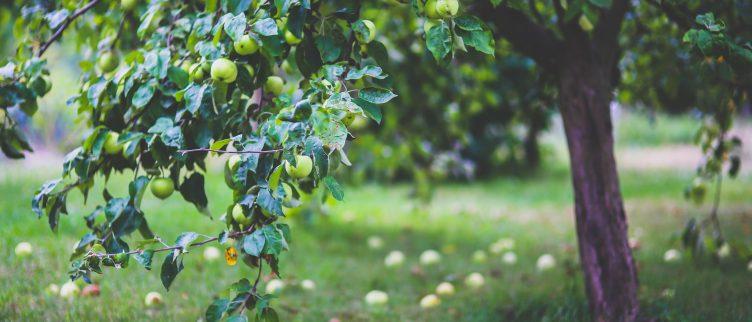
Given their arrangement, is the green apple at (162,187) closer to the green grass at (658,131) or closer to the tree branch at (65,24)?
the tree branch at (65,24)

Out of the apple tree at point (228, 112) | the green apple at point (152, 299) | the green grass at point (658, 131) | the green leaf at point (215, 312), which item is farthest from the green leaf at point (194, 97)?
the green grass at point (658, 131)

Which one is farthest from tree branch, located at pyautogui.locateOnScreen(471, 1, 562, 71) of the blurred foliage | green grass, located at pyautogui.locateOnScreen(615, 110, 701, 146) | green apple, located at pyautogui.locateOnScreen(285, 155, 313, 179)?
green grass, located at pyautogui.locateOnScreen(615, 110, 701, 146)

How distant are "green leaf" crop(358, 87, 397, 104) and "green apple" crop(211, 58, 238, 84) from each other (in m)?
0.31

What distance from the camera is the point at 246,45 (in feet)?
4.69

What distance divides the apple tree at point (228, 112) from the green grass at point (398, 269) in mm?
767

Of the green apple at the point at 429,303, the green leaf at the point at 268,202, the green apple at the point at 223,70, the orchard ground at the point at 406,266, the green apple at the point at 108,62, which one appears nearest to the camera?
the green leaf at the point at 268,202

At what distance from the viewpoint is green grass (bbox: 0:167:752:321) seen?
2330 millimetres

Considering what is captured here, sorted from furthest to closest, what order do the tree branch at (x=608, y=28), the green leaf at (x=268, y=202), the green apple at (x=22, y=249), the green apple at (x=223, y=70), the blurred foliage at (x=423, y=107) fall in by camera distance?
1. the blurred foliage at (x=423, y=107)
2. the green apple at (x=22, y=249)
3. the tree branch at (x=608, y=28)
4. the green apple at (x=223, y=70)
5. the green leaf at (x=268, y=202)

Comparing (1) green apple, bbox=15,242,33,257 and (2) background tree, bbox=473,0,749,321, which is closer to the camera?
(2) background tree, bbox=473,0,749,321

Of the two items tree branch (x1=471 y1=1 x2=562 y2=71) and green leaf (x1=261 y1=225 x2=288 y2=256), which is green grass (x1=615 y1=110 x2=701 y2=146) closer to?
tree branch (x1=471 y1=1 x2=562 y2=71)

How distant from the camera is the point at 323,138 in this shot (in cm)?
127

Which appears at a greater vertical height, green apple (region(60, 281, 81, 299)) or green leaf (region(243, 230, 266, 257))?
green leaf (region(243, 230, 266, 257))

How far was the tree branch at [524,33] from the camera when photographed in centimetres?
209

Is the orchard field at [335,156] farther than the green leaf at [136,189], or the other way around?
the green leaf at [136,189]
